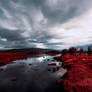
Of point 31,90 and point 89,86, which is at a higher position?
point 89,86

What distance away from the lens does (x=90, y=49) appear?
8481 cm

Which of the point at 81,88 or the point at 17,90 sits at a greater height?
the point at 81,88

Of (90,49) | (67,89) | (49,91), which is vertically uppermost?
(90,49)

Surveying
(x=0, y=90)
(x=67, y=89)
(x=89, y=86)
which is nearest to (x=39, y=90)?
(x=67, y=89)

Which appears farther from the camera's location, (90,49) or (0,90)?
(90,49)

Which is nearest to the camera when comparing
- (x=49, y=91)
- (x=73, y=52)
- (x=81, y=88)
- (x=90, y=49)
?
(x=81, y=88)

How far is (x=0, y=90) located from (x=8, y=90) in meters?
1.78

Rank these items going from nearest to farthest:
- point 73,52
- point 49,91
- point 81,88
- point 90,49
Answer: point 81,88 < point 49,91 < point 90,49 < point 73,52

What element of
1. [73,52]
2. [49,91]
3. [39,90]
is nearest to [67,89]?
[49,91]

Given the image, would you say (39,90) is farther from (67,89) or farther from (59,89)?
(67,89)

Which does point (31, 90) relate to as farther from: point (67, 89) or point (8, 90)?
point (67, 89)

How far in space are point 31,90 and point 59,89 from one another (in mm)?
6118

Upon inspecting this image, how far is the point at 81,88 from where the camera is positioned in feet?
37.7

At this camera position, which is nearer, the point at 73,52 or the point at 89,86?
the point at 89,86
